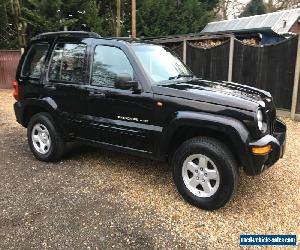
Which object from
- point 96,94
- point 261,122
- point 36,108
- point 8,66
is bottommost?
point 8,66

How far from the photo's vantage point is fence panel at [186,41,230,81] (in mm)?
10242

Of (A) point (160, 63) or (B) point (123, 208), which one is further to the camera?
(A) point (160, 63)

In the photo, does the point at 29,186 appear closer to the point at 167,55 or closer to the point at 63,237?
the point at 63,237

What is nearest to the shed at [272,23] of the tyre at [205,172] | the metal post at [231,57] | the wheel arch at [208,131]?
the metal post at [231,57]

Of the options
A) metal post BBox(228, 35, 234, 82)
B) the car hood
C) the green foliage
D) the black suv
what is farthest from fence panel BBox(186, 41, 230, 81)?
the green foliage

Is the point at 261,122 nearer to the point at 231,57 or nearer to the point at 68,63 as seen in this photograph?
the point at 68,63

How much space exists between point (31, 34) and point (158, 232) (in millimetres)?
18264

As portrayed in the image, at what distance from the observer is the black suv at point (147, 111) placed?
154 inches

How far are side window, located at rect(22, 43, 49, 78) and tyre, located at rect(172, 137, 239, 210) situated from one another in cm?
278

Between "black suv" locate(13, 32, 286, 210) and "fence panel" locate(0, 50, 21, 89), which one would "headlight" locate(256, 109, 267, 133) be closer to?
"black suv" locate(13, 32, 286, 210)

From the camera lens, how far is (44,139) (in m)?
5.73

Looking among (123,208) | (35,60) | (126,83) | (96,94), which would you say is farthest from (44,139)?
(123,208)

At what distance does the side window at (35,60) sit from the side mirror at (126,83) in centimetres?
182

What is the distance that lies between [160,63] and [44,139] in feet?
7.50
